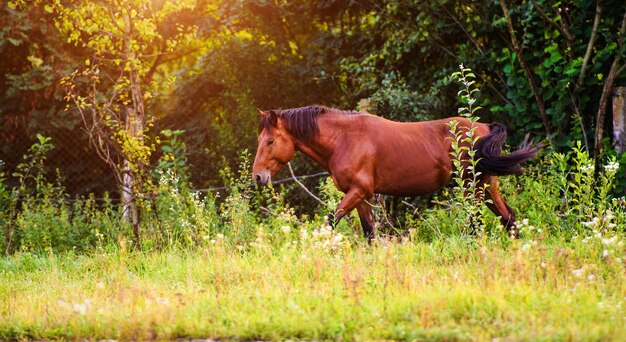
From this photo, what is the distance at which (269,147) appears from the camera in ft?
28.4

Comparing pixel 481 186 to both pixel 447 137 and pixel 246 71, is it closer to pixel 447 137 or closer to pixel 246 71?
pixel 447 137

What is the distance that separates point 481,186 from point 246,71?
275 inches

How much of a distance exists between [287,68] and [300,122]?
6179 mm

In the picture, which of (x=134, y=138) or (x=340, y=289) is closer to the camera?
(x=340, y=289)

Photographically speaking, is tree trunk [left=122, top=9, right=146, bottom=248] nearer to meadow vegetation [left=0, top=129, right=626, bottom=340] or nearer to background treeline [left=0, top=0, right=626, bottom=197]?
background treeline [left=0, top=0, right=626, bottom=197]

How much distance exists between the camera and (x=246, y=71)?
1475 centimetres

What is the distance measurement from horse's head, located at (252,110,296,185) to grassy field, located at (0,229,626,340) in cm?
86

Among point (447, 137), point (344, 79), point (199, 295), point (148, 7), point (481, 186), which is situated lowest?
point (199, 295)

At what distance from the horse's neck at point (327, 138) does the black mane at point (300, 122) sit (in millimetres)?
60

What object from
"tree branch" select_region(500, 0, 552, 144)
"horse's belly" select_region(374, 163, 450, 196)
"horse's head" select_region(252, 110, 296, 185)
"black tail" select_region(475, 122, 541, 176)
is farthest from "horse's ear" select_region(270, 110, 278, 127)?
"tree branch" select_region(500, 0, 552, 144)

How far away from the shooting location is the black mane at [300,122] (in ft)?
28.4

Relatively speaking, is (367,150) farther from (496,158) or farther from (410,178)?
(496,158)

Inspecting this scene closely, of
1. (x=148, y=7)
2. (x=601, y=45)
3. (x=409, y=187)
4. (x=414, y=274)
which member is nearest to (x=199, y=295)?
→ (x=414, y=274)

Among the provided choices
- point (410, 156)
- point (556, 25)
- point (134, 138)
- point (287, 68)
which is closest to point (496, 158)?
point (410, 156)
